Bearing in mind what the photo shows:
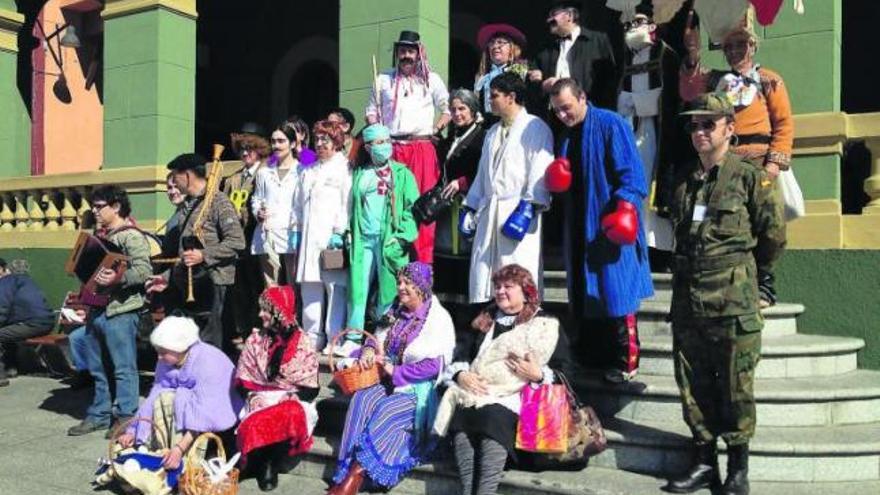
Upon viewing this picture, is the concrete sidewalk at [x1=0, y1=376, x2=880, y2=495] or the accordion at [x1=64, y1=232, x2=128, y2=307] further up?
the accordion at [x1=64, y1=232, x2=128, y2=307]

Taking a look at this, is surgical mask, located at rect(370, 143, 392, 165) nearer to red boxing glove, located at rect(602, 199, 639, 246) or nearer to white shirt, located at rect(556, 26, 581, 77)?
white shirt, located at rect(556, 26, 581, 77)

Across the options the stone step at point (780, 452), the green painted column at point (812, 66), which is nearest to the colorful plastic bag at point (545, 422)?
the stone step at point (780, 452)

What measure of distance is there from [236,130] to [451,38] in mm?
4346

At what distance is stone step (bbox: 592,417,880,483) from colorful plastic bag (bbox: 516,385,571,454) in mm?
384

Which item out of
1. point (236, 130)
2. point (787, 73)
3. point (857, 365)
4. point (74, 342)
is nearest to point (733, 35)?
point (787, 73)

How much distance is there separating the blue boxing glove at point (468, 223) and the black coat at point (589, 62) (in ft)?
4.05

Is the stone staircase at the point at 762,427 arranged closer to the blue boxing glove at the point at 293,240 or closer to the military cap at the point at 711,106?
the blue boxing glove at the point at 293,240

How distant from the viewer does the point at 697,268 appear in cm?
440

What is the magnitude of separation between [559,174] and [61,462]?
3909 millimetres

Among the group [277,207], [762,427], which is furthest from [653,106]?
[277,207]

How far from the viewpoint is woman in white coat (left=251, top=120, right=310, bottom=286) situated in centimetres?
675

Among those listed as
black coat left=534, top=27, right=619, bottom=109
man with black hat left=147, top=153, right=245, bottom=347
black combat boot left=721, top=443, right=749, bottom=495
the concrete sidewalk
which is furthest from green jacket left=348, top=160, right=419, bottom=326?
black combat boot left=721, top=443, right=749, bottom=495

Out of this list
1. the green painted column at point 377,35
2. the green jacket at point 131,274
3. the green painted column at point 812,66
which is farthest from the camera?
the green painted column at point 377,35

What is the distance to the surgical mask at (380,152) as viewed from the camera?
6.25 m
